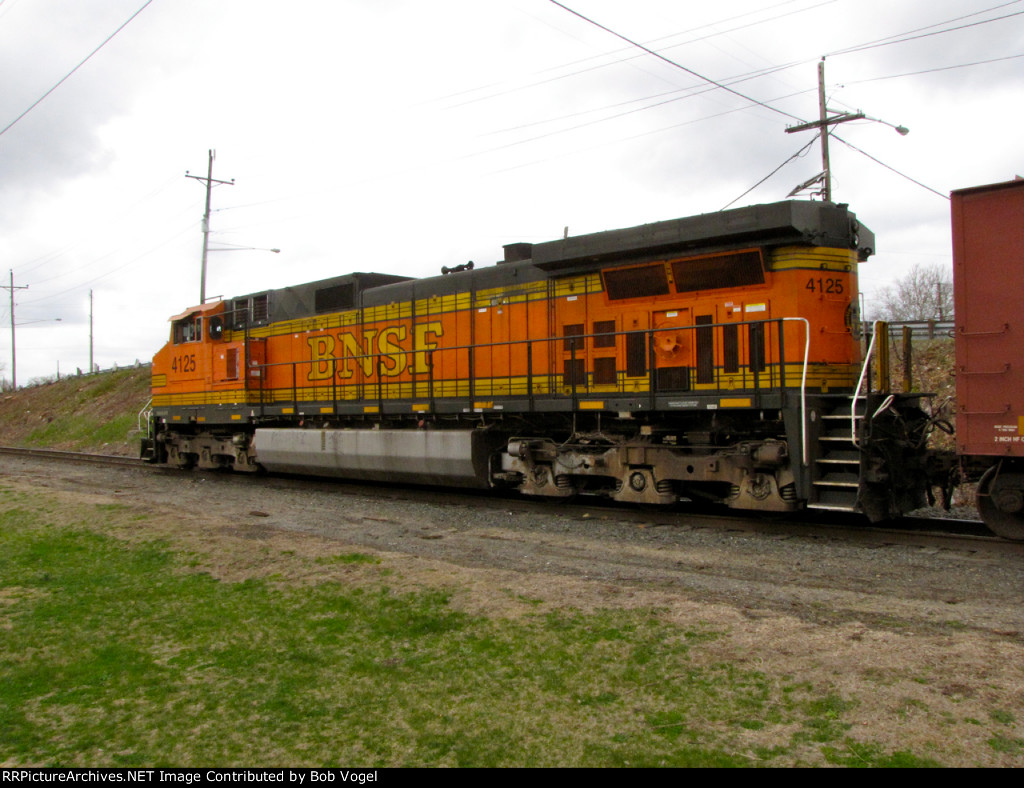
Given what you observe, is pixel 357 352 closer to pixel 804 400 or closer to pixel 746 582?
pixel 804 400

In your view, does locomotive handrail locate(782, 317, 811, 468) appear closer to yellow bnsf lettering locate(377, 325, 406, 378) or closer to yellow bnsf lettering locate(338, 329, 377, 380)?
yellow bnsf lettering locate(377, 325, 406, 378)

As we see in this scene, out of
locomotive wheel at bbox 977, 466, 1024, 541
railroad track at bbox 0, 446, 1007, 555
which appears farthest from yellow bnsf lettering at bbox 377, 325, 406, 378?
locomotive wheel at bbox 977, 466, 1024, 541

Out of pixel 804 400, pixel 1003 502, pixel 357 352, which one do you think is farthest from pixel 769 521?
pixel 357 352

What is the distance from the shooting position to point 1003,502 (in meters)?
7.32

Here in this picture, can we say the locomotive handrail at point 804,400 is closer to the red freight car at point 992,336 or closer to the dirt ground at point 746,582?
the dirt ground at point 746,582

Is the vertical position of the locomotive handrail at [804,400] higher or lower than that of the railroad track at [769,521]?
higher

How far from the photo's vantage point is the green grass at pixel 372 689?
3314 mm

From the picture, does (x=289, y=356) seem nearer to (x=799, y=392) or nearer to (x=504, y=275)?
(x=504, y=275)

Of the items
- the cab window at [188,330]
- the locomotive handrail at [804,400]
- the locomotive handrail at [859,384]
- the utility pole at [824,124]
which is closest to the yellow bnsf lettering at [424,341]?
the locomotive handrail at [804,400]

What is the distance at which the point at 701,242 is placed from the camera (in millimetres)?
9461

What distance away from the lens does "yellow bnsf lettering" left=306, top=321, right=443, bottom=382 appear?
1323 cm

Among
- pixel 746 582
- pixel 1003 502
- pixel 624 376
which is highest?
pixel 624 376

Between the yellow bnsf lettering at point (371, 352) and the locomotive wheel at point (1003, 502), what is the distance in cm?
805

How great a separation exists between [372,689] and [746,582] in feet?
11.6
